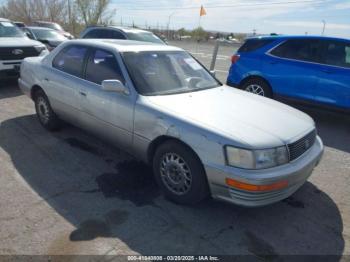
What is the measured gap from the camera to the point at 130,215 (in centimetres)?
317

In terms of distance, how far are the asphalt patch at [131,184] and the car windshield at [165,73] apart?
105cm

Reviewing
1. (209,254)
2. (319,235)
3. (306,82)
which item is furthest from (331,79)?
(209,254)

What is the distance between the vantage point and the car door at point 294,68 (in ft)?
20.9

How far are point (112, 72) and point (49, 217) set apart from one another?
1.82 metres

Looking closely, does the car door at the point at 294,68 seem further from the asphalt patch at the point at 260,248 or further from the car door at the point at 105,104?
the asphalt patch at the point at 260,248

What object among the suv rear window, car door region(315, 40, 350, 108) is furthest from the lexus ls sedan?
the suv rear window

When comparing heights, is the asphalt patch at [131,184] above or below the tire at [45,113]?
below

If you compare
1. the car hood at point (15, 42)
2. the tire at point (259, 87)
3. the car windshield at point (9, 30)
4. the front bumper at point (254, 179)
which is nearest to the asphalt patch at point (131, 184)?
the front bumper at point (254, 179)

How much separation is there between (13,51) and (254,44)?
571 cm

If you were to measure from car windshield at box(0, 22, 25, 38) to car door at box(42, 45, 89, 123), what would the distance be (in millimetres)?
4687

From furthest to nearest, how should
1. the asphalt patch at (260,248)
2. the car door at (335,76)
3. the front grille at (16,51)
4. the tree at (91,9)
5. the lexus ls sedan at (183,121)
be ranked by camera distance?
1. the tree at (91,9)
2. the front grille at (16,51)
3. the car door at (335,76)
4. the lexus ls sedan at (183,121)
5. the asphalt patch at (260,248)

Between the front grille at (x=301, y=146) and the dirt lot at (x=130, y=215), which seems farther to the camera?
the front grille at (x=301, y=146)

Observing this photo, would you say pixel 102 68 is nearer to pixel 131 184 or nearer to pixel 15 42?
pixel 131 184

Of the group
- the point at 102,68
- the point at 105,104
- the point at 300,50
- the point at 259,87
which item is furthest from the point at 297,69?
the point at 105,104
